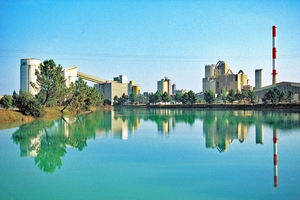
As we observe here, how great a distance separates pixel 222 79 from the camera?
103 m

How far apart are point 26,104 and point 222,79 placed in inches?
3396

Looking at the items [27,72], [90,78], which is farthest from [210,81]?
[27,72]

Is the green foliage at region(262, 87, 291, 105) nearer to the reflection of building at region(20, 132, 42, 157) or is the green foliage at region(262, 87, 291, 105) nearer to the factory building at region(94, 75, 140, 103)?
the reflection of building at region(20, 132, 42, 157)

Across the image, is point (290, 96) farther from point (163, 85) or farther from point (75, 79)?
point (163, 85)

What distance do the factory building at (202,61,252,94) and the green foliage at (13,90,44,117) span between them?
79676 millimetres

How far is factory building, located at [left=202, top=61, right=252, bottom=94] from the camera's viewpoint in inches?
3878

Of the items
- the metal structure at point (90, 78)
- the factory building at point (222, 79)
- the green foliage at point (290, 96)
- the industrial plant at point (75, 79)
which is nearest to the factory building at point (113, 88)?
the industrial plant at point (75, 79)

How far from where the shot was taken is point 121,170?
25.9 ft

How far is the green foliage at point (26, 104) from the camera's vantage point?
24.2 metres

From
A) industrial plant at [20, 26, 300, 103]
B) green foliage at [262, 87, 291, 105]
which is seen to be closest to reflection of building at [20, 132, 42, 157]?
industrial plant at [20, 26, 300, 103]

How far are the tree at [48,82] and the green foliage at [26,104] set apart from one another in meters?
4.34

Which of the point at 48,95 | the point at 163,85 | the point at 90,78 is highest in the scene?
the point at 163,85

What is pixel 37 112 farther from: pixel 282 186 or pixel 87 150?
pixel 282 186

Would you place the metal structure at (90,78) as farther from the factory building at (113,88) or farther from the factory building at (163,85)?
the factory building at (163,85)
